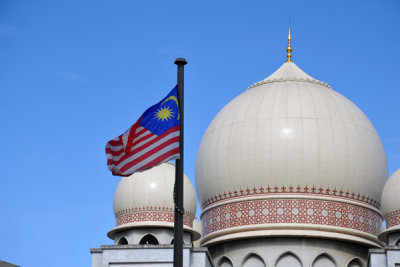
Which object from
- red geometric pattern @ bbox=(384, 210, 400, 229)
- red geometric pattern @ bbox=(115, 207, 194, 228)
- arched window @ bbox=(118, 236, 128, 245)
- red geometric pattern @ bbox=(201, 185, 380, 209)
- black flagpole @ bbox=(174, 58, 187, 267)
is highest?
red geometric pattern @ bbox=(201, 185, 380, 209)

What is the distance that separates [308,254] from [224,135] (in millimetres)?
4394

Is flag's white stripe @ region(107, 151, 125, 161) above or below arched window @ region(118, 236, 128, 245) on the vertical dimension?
below

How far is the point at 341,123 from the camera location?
25.2 metres

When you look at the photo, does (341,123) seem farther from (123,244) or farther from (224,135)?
(123,244)

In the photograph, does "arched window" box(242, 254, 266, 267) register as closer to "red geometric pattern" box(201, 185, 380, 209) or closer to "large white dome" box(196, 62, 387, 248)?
"large white dome" box(196, 62, 387, 248)

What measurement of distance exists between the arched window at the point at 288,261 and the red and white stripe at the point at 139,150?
1189 cm

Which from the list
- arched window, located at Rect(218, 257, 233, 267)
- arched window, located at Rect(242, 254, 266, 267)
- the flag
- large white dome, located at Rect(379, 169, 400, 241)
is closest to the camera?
the flag

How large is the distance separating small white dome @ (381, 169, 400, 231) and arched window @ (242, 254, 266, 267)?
368cm

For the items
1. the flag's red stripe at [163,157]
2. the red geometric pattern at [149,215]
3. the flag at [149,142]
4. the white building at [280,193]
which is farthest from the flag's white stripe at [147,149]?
the red geometric pattern at [149,215]

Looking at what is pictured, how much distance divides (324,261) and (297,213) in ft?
4.99

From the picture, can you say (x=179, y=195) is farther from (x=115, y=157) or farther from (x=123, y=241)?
(x=123, y=241)

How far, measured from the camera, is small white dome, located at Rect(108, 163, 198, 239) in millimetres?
→ 24906

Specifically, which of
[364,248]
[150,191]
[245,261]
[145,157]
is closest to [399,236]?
[364,248]

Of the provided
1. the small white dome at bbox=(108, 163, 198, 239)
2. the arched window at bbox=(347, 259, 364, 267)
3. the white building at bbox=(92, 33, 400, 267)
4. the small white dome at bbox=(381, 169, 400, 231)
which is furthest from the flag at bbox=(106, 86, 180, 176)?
the arched window at bbox=(347, 259, 364, 267)
